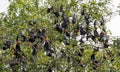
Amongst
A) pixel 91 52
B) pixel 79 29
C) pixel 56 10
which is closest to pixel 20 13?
pixel 56 10

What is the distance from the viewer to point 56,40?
2236 centimetres

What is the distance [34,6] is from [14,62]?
5.94 m

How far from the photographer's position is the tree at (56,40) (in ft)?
64.4

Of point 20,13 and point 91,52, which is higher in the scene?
point 20,13

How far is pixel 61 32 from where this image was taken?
20.6 m

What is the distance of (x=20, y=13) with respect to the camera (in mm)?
23188

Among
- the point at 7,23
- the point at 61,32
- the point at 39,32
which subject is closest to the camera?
the point at 39,32

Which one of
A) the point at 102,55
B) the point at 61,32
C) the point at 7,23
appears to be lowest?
the point at 102,55

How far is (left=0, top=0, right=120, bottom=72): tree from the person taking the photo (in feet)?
64.4

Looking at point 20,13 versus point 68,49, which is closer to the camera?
point 68,49

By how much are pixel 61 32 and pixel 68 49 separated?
3.37 ft

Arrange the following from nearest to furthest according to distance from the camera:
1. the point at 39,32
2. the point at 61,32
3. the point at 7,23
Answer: the point at 39,32
the point at 61,32
the point at 7,23

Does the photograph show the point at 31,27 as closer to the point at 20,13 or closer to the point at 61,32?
the point at 61,32

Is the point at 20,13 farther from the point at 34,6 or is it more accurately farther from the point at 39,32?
the point at 39,32
